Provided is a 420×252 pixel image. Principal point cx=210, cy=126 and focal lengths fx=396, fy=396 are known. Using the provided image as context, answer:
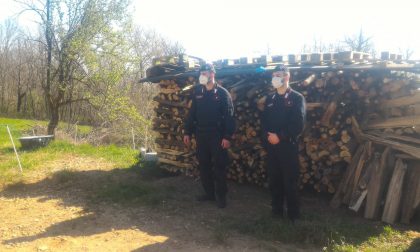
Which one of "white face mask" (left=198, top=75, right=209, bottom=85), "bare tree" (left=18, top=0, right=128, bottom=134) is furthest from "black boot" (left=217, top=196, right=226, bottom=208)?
"bare tree" (left=18, top=0, right=128, bottom=134)

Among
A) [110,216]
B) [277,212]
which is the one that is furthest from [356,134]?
[110,216]

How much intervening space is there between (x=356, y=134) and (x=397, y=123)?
0.56 metres

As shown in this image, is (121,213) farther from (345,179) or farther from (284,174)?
(345,179)

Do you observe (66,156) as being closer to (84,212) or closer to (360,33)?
(84,212)

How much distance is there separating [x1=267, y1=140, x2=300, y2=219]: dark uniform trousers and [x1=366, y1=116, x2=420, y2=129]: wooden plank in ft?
4.92

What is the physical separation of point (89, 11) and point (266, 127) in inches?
359

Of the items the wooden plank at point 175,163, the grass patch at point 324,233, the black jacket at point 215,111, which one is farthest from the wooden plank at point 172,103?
the grass patch at point 324,233

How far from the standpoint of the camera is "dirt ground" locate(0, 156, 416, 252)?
458 cm

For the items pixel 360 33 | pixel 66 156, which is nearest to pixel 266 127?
pixel 66 156

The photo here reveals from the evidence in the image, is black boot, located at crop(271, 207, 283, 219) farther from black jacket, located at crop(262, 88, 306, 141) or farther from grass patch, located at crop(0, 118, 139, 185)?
grass patch, located at crop(0, 118, 139, 185)

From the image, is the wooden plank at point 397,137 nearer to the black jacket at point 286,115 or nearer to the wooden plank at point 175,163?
the black jacket at point 286,115

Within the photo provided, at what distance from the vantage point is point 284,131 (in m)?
4.93

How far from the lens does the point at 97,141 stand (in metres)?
13.3

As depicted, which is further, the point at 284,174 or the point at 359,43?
the point at 359,43
